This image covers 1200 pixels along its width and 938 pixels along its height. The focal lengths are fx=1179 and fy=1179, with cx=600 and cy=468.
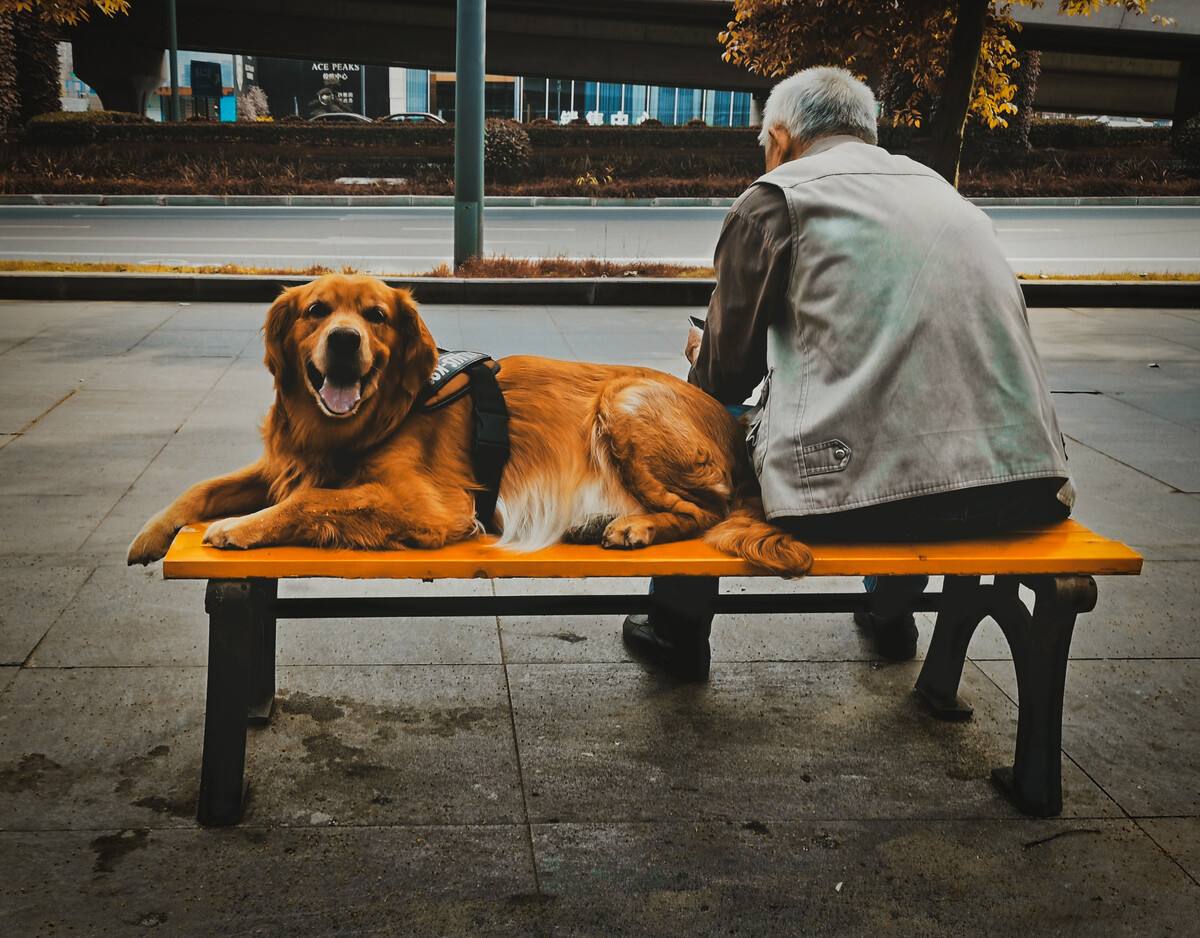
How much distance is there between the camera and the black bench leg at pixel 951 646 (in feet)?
11.2

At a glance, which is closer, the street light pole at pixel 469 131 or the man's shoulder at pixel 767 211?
the man's shoulder at pixel 767 211

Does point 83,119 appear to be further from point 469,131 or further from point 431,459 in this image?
point 431,459

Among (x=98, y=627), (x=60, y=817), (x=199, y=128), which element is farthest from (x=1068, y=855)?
(x=199, y=128)

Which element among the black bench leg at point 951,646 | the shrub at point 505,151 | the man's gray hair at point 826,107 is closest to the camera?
the man's gray hair at point 826,107

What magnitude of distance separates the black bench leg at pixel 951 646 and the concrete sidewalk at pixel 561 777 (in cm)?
8

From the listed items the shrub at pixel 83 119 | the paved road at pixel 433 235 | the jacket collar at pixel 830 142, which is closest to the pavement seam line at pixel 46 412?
the jacket collar at pixel 830 142

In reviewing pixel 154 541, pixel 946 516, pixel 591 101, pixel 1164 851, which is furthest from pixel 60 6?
pixel 591 101

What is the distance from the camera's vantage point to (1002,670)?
384 centimetres

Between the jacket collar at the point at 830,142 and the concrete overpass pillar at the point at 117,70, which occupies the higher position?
the concrete overpass pillar at the point at 117,70

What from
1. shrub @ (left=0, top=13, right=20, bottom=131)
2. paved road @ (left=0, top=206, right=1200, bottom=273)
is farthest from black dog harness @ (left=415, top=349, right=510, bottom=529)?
shrub @ (left=0, top=13, right=20, bottom=131)

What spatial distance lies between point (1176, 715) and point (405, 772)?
226cm

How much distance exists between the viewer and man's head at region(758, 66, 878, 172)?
123 inches

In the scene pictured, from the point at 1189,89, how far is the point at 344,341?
124ft

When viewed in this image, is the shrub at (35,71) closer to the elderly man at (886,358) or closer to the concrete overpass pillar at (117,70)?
the concrete overpass pillar at (117,70)
